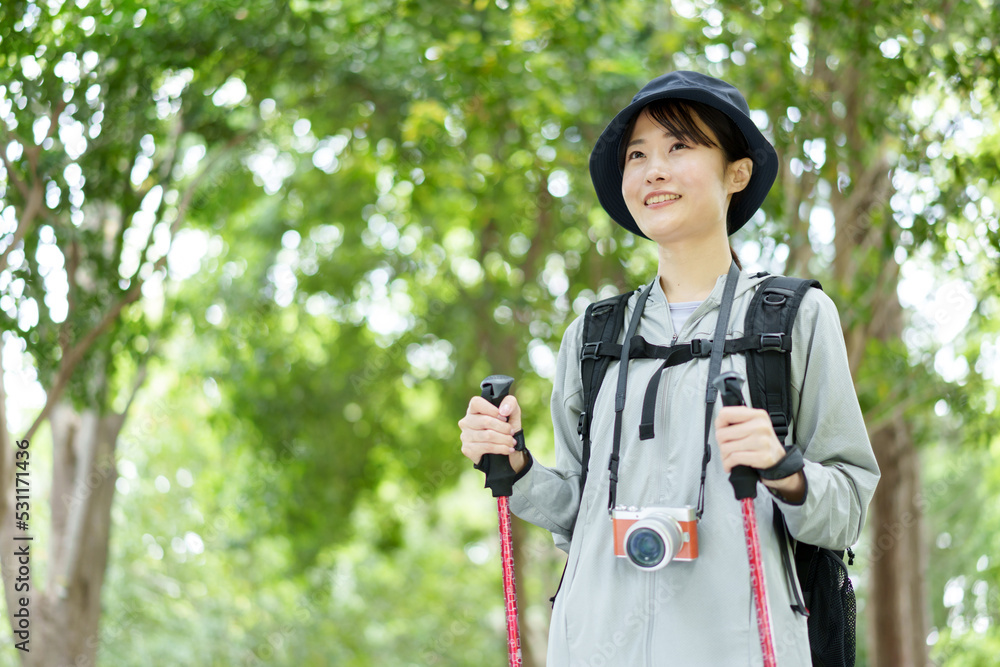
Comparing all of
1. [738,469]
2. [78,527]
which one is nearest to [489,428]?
[738,469]

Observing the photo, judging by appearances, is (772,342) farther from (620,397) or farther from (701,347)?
(620,397)

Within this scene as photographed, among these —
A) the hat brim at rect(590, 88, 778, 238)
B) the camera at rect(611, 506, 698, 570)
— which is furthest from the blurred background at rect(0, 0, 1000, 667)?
the camera at rect(611, 506, 698, 570)

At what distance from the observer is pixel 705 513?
1.69m

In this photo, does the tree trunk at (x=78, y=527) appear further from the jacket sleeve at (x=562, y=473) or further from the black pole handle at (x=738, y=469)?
the black pole handle at (x=738, y=469)

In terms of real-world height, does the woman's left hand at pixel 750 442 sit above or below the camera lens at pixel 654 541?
above

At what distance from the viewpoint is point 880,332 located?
24.7 feet

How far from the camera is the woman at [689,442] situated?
63.2 inches

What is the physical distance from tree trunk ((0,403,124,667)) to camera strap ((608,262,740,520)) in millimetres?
4776

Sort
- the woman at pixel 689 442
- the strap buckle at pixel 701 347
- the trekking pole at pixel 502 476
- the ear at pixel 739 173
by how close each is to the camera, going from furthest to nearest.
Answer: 1. the ear at pixel 739 173
2. the trekking pole at pixel 502 476
3. the strap buckle at pixel 701 347
4. the woman at pixel 689 442

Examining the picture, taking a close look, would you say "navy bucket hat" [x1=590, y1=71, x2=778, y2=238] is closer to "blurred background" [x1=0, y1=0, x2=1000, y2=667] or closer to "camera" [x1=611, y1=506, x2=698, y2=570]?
"camera" [x1=611, y1=506, x2=698, y2=570]

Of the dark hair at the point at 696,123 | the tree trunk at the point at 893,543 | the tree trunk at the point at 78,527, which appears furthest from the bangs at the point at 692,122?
the tree trunk at the point at 893,543

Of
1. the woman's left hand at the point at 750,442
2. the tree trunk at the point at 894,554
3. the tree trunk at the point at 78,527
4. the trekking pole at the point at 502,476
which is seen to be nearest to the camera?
the woman's left hand at the point at 750,442

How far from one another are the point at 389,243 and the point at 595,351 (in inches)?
282

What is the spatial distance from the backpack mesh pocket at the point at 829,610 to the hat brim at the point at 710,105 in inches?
30.1
